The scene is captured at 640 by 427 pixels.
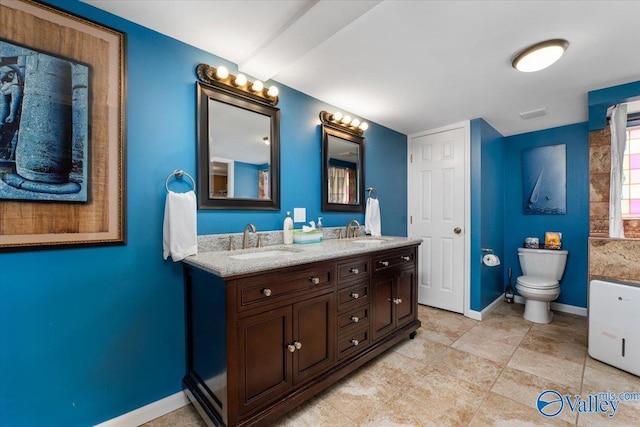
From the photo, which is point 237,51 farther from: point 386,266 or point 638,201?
point 638,201

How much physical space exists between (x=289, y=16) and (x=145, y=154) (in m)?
1.09

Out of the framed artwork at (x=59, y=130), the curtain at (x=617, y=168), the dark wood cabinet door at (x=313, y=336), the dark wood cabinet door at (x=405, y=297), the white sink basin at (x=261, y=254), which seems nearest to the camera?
the framed artwork at (x=59, y=130)

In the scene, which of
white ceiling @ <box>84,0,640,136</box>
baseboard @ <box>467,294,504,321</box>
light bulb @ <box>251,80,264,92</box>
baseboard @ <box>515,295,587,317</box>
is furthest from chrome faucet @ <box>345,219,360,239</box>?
baseboard @ <box>515,295,587,317</box>


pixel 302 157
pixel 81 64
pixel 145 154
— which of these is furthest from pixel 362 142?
pixel 81 64

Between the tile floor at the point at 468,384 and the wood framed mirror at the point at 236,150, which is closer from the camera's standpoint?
the tile floor at the point at 468,384

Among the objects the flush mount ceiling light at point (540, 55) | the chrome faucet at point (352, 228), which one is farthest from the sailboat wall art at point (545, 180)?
the chrome faucet at point (352, 228)

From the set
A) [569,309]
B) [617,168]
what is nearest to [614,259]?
[617,168]

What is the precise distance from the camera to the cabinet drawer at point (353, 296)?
1.75 meters

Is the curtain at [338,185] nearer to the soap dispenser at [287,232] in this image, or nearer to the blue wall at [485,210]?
the soap dispenser at [287,232]

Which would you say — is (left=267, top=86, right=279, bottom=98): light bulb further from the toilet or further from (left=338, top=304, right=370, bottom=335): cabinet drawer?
the toilet

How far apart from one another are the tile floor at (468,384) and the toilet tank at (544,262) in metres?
0.64

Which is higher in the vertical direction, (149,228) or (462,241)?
(149,228)

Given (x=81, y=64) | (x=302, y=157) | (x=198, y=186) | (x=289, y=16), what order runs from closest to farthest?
1. (x=81, y=64)
2. (x=289, y=16)
3. (x=198, y=186)
4. (x=302, y=157)

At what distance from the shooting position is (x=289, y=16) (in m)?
1.43
